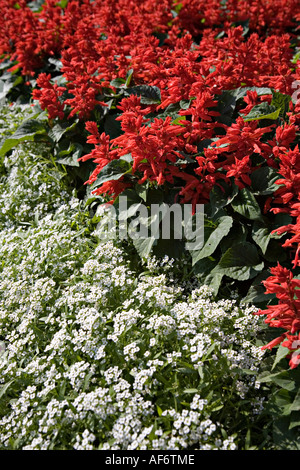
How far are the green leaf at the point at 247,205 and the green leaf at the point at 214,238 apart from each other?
0.07 metres

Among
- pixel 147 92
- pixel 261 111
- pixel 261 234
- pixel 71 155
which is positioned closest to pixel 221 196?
pixel 261 234

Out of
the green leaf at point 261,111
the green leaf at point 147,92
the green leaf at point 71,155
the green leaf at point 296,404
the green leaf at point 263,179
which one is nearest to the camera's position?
the green leaf at point 296,404

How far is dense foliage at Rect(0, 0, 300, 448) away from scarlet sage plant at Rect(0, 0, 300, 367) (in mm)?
11

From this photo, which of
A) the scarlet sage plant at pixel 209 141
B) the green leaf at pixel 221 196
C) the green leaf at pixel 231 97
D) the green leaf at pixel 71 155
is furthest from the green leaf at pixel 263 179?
the green leaf at pixel 71 155

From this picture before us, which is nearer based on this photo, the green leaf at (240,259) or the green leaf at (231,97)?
the green leaf at (240,259)

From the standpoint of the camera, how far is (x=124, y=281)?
2459 mm

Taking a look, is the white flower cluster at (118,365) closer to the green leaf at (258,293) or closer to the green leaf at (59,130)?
the green leaf at (258,293)

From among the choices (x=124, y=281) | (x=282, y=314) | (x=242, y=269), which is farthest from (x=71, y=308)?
(x=282, y=314)

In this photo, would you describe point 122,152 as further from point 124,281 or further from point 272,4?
point 272,4

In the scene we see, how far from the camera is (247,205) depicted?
2.43 meters

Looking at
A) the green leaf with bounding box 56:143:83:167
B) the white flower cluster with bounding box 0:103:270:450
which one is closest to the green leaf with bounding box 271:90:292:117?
the white flower cluster with bounding box 0:103:270:450

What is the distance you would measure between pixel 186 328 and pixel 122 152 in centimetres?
104

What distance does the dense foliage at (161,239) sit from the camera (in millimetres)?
1991
